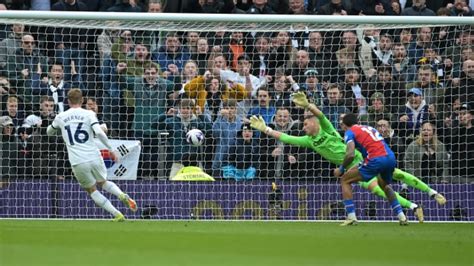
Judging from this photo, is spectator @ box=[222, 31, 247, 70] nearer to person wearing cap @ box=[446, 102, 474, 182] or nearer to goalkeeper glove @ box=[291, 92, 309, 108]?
goalkeeper glove @ box=[291, 92, 309, 108]

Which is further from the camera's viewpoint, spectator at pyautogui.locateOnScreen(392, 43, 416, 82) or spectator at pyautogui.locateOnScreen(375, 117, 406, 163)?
spectator at pyautogui.locateOnScreen(392, 43, 416, 82)

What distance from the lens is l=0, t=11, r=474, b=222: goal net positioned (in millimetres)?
16547

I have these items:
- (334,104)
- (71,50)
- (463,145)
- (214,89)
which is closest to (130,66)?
(71,50)

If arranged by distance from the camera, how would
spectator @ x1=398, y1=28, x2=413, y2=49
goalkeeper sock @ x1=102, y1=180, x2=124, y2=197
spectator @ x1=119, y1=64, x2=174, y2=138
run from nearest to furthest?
goalkeeper sock @ x1=102, y1=180, x2=124, y2=197
spectator @ x1=119, y1=64, x2=174, y2=138
spectator @ x1=398, y1=28, x2=413, y2=49

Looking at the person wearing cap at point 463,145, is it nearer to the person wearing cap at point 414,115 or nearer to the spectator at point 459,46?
the person wearing cap at point 414,115

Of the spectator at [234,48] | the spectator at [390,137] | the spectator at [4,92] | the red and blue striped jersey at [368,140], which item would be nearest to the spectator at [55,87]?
the spectator at [4,92]

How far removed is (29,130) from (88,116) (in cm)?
187

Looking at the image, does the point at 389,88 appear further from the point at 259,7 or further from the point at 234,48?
the point at 259,7

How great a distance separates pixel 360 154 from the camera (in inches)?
655

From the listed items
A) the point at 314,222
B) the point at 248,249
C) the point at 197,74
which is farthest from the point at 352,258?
the point at 197,74

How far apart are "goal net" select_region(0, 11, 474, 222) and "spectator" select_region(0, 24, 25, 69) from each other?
0.02 m

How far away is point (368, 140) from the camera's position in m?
15.1

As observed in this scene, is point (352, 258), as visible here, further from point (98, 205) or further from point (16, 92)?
point (16, 92)

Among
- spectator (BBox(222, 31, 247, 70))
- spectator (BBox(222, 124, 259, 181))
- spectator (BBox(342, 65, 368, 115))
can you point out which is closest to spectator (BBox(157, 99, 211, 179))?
spectator (BBox(222, 124, 259, 181))
